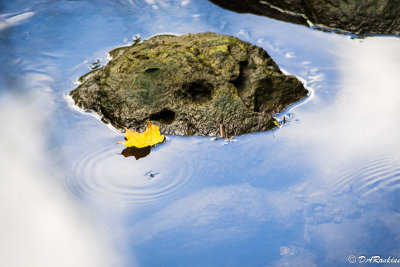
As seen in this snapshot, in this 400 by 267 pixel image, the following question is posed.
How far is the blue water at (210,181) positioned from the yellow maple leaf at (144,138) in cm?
7

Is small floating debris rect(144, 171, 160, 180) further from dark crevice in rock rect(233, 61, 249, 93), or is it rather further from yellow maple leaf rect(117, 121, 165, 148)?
dark crevice in rock rect(233, 61, 249, 93)

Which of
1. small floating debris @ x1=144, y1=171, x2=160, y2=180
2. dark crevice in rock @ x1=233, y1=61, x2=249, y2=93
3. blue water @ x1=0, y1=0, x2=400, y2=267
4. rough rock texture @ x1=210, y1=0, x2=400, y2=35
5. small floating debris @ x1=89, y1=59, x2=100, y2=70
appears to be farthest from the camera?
rough rock texture @ x1=210, y1=0, x2=400, y2=35

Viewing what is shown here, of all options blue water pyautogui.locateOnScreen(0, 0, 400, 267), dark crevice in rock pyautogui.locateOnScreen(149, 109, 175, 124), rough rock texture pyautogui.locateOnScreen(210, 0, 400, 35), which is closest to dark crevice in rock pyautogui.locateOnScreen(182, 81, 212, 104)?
dark crevice in rock pyautogui.locateOnScreen(149, 109, 175, 124)

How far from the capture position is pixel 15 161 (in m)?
2.98

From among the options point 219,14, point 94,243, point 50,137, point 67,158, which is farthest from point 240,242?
point 219,14

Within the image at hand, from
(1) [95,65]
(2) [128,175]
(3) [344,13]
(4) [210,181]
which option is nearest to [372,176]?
(4) [210,181]

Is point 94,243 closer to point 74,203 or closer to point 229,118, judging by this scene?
point 74,203

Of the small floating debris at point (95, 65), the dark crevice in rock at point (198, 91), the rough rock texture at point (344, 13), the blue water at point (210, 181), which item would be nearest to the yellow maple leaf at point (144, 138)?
the blue water at point (210, 181)

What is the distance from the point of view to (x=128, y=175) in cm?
287

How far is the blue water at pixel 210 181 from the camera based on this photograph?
2434 mm

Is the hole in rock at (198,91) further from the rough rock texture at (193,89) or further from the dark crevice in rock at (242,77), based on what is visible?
the dark crevice in rock at (242,77)

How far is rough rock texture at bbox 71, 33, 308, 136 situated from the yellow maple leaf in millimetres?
90

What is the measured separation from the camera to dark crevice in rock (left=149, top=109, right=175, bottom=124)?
3219mm

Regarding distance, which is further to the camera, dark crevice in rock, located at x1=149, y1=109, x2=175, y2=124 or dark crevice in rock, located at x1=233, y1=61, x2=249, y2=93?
dark crevice in rock, located at x1=233, y1=61, x2=249, y2=93
